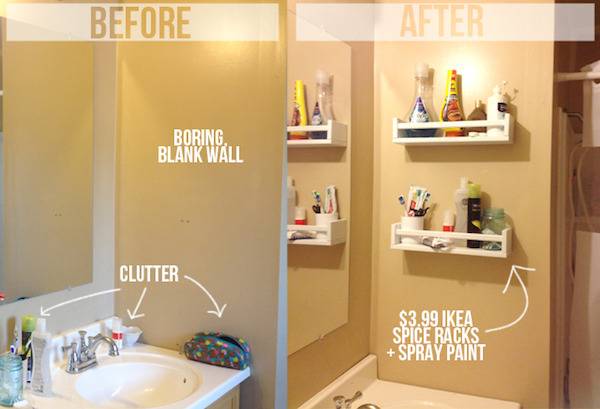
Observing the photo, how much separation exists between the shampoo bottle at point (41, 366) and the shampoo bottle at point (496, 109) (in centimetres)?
137

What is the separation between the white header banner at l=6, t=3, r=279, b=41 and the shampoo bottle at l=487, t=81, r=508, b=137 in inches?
28.6

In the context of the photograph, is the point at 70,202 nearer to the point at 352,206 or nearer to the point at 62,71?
the point at 62,71

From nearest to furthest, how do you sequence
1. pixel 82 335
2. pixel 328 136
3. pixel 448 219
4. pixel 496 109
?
pixel 82 335 → pixel 328 136 → pixel 496 109 → pixel 448 219

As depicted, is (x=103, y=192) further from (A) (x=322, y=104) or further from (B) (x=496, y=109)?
(B) (x=496, y=109)

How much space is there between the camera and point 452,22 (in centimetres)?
178

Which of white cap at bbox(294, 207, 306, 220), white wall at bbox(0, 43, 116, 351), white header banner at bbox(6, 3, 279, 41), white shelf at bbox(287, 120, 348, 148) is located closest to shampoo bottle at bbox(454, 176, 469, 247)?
white shelf at bbox(287, 120, 348, 148)

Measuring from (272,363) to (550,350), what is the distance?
0.95m

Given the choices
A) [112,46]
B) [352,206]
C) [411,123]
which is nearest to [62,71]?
[112,46]

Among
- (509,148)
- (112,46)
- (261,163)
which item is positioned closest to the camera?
(261,163)

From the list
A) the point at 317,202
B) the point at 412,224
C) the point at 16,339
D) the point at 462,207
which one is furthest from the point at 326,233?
the point at 16,339

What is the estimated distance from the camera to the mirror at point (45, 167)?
4.27 feet

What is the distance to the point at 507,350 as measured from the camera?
175cm

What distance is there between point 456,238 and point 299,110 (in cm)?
68

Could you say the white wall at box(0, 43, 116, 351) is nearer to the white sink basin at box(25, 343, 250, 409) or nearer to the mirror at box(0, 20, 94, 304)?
the mirror at box(0, 20, 94, 304)
